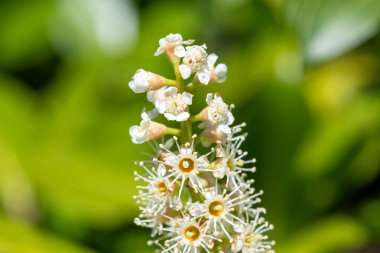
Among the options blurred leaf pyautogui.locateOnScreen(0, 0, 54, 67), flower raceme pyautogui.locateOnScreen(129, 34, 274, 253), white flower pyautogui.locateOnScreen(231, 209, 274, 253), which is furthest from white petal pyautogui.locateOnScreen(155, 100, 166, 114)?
blurred leaf pyautogui.locateOnScreen(0, 0, 54, 67)

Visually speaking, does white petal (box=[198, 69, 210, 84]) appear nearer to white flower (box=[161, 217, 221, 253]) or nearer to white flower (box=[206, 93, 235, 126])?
A: white flower (box=[206, 93, 235, 126])

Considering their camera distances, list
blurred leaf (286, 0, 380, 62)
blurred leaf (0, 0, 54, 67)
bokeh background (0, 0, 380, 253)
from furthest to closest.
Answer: blurred leaf (0, 0, 54, 67)
bokeh background (0, 0, 380, 253)
blurred leaf (286, 0, 380, 62)

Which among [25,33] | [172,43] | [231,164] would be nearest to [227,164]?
[231,164]

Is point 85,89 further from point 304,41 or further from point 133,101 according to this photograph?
point 304,41

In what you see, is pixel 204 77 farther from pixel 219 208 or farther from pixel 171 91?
pixel 219 208

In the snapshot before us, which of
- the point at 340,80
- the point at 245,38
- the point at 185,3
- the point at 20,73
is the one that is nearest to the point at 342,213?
the point at 340,80

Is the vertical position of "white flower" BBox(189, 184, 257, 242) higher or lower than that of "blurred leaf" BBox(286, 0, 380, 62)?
lower

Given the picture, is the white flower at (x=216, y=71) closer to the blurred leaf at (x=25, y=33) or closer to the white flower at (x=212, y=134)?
the white flower at (x=212, y=134)

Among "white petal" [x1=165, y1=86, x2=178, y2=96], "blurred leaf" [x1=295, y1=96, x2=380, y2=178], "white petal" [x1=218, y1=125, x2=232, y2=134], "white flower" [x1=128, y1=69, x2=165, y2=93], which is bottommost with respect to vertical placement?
"white petal" [x1=218, y1=125, x2=232, y2=134]

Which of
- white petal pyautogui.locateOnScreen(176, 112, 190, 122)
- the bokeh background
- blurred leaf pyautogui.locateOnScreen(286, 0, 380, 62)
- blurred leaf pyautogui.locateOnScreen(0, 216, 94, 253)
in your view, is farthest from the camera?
the bokeh background
